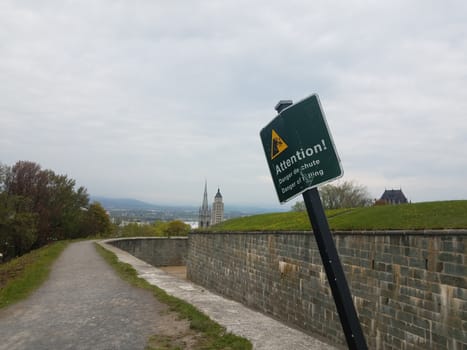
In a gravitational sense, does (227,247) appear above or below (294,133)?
below

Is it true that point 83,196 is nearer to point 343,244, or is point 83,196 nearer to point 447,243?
point 343,244

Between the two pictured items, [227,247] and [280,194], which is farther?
[227,247]

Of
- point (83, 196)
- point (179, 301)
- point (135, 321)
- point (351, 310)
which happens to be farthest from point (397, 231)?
point (83, 196)

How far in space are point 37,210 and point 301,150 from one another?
4011 cm

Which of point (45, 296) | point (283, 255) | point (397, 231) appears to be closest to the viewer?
point (397, 231)

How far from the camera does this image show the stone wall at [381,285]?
7.29 m

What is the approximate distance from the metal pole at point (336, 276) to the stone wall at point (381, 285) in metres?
5.57

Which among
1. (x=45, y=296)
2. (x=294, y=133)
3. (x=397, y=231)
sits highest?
(x=294, y=133)

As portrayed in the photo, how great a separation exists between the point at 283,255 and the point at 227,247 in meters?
6.37

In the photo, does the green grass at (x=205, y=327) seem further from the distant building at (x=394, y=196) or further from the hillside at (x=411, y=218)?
the distant building at (x=394, y=196)

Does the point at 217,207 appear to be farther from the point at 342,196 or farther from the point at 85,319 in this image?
the point at 85,319

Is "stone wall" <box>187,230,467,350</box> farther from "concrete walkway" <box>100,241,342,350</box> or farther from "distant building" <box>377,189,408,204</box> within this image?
"distant building" <box>377,189,408,204</box>

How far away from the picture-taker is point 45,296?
10.4m

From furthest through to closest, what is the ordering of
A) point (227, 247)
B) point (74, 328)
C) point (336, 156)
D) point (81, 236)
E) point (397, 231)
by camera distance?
1. point (81, 236)
2. point (227, 247)
3. point (397, 231)
4. point (74, 328)
5. point (336, 156)
